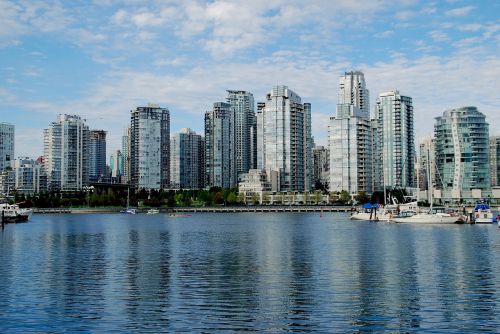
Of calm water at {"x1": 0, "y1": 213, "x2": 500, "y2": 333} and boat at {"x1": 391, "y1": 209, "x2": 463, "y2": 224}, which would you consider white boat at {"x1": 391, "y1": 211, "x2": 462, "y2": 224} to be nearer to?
boat at {"x1": 391, "y1": 209, "x2": 463, "y2": 224}

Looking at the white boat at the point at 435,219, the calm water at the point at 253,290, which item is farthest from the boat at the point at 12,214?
the white boat at the point at 435,219

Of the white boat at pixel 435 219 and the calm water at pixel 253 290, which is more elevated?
the white boat at pixel 435 219

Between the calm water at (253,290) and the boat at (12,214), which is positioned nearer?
the calm water at (253,290)

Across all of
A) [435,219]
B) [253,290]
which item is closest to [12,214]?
[435,219]

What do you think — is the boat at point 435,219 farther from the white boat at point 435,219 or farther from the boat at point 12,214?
the boat at point 12,214

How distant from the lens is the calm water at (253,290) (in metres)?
35.3

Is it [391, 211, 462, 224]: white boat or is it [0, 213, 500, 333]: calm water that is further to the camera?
[391, 211, 462, 224]: white boat

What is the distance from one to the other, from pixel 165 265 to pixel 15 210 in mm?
132881

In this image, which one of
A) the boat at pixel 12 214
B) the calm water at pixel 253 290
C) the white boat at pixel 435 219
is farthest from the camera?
the boat at pixel 12 214

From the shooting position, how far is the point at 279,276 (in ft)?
177

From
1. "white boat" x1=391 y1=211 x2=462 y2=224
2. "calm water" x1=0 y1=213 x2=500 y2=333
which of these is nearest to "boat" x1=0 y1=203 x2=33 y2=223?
"calm water" x1=0 y1=213 x2=500 y2=333

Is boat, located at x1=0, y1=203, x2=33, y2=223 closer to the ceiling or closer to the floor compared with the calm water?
closer to the ceiling

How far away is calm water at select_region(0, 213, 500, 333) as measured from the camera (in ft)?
116

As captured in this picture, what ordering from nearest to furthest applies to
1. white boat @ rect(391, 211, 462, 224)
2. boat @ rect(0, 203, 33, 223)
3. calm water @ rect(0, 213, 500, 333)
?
calm water @ rect(0, 213, 500, 333) < white boat @ rect(391, 211, 462, 224) < boat @ rect(0, 203, 33, 223)
